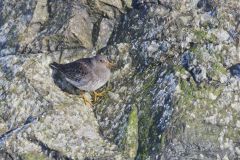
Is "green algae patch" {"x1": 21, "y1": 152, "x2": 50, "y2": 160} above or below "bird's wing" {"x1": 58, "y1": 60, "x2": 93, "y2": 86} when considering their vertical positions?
below

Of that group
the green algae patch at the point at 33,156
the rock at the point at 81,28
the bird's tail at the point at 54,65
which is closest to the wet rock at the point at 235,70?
the rock at the point at 81,28

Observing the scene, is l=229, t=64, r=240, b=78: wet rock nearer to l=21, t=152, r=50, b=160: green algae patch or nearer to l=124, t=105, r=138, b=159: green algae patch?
l=124, t=105, r=138, b=159: green algae patch

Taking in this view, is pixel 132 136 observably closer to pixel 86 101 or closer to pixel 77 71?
pixel 86 101

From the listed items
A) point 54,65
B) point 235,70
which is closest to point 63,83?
point 54,65

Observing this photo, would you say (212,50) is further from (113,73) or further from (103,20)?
(103,20)

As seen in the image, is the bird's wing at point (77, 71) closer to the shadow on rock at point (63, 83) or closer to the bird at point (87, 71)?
the bird at point (87, 71)

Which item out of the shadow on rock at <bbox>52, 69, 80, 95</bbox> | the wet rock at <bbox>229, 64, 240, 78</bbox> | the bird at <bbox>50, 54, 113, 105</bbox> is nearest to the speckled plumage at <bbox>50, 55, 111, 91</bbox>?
the bird at <bbox>50, 54, 113, 105</bbox>
